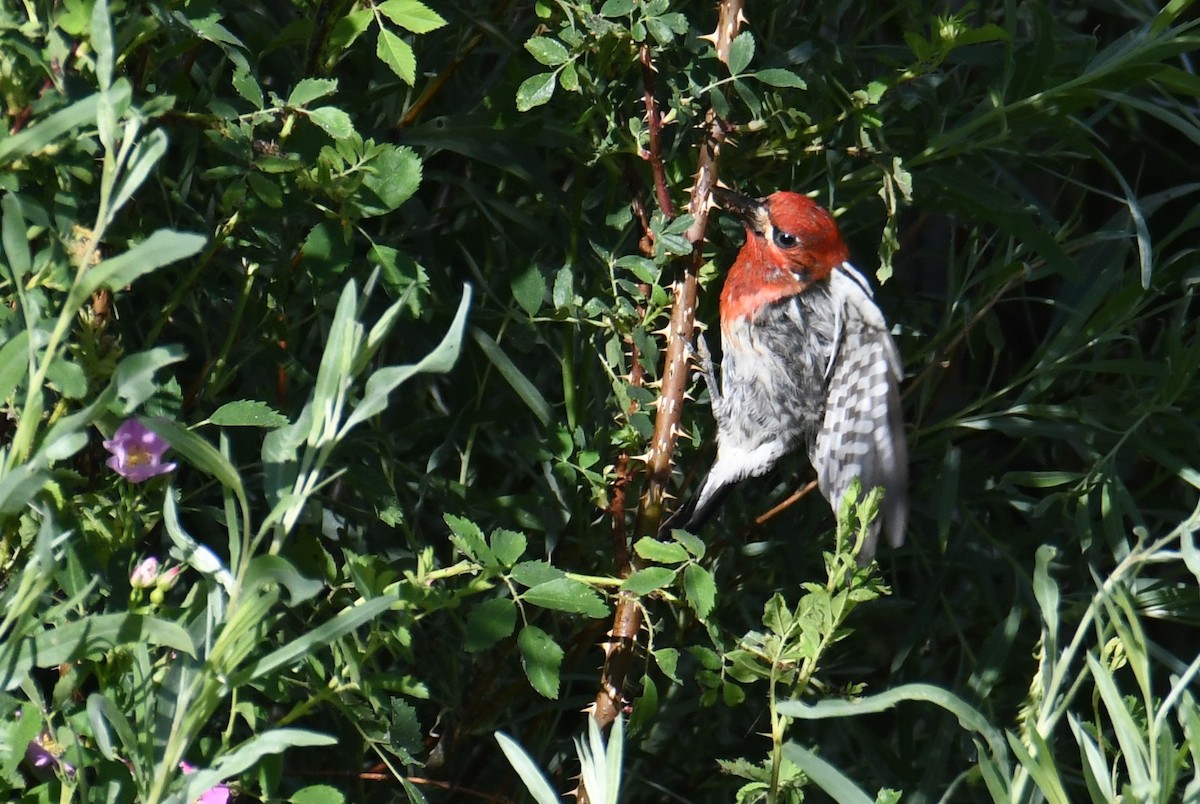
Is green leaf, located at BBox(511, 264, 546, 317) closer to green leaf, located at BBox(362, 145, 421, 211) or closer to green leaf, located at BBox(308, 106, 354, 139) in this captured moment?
green leaf, located at BBox(362, 145, 421, 211)

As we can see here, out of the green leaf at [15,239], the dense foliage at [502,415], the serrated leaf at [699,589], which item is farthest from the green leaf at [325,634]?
the serrated leaf at [699,589]

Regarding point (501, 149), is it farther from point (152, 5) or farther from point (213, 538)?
point (213, 538)

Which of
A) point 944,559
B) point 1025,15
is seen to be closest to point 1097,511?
point 944,559

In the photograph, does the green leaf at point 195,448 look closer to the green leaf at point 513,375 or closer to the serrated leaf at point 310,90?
the serrated leaf at point 310,90

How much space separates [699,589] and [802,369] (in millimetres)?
1315

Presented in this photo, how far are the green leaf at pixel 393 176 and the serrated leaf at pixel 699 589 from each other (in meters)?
0.53

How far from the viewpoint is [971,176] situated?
186cm

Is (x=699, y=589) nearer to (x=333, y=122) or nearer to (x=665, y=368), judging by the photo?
(x=665, y=368)

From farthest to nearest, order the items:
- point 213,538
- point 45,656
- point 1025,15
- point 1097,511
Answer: point 1025,15 → point 1097,511 → point 213,538 → point 45,656

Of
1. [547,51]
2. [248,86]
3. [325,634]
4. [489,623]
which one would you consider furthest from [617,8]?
[325,634]

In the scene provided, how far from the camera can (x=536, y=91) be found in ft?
5.06

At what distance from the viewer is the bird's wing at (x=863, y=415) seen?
2111 millimetres

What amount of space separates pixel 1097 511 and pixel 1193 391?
32 cm

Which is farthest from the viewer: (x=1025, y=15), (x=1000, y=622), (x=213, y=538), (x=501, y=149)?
(x=1025, y=15)
